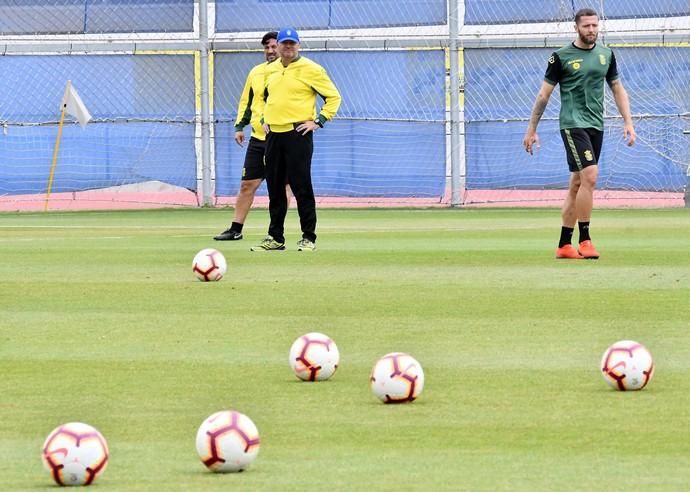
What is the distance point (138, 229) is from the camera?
21953mm

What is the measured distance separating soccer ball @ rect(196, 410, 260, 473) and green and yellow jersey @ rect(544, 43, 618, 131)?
975 cm

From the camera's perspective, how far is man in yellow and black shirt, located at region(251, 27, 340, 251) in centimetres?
1666

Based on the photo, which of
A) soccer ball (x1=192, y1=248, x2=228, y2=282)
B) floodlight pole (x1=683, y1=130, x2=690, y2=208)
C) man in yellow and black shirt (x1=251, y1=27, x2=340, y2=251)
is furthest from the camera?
floodlight pole (x1=683, y1=130, x2=690, y2=208)

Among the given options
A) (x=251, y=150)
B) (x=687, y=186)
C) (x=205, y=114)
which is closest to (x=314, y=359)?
(x=251, y=150)

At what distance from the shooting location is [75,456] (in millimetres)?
5426

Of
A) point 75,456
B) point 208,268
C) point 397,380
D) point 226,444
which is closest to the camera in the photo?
point 75,456

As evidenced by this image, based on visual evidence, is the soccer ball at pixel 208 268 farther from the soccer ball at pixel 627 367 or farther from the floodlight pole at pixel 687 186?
the floodlight pole at pixel 687 186

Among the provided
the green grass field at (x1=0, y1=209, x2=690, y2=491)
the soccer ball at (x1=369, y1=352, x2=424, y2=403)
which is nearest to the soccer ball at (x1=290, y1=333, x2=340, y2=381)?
the green grass field at (x1=0, y1=209, x2=690, y2=491)

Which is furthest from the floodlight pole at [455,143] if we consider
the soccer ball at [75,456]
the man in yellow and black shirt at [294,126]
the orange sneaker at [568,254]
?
the soccer ball at [75,456]

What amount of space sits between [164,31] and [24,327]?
1992 cm

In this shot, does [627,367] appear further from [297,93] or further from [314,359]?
[297,93]

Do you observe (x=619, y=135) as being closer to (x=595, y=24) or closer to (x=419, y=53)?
(x=419, y=53)

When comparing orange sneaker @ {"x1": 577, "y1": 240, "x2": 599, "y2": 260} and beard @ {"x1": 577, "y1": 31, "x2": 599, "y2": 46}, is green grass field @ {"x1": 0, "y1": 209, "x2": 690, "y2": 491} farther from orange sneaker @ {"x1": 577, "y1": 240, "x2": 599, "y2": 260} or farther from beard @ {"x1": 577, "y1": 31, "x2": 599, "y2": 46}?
beard @ {"x1": 577, "y1": 31, "x2": 599, "y2": 46}

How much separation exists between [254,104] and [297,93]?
72.0 inches
